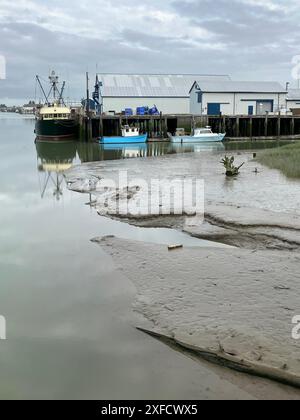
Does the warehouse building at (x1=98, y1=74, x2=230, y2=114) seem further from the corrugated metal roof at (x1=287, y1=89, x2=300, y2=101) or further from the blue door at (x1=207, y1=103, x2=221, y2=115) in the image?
the corrugated metal roof at (x1=287, y1=89, x2=300, y2=101)

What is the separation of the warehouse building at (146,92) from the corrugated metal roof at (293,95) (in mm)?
14707

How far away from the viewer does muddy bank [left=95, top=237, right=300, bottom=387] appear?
21.4ft

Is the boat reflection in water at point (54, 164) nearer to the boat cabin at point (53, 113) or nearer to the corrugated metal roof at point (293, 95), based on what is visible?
the boat cabin at point (53, 113)

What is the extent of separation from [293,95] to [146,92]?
71.9 feet

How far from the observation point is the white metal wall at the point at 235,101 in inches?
2552

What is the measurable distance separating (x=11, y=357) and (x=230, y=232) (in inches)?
282

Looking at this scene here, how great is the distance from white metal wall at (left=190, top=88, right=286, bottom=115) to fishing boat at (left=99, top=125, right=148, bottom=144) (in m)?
15.5

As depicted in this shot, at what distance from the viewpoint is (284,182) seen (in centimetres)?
Answer: 2039

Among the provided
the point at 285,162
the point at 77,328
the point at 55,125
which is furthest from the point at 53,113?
the point at 77,328

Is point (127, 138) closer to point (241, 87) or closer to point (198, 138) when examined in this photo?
point (198, 138)

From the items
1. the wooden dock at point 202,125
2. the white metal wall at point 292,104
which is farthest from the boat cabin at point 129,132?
the white metal wall at point 292,104

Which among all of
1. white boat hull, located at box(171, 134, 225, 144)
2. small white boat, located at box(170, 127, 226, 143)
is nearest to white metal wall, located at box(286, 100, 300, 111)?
small white boat, located at box(170, 127, 226, 143)

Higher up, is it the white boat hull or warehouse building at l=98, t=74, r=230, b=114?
warehouse building at l=98, t=74, r=230, b=114

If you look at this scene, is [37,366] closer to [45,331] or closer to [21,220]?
[45,331]
